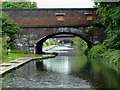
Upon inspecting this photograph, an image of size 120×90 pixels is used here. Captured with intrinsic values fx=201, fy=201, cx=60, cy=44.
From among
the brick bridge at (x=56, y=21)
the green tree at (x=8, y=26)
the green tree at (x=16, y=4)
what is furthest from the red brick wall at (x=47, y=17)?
the green tree at (x=16, y=4)

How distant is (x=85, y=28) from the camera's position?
2377cm

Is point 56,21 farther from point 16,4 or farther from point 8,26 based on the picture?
point 16,4

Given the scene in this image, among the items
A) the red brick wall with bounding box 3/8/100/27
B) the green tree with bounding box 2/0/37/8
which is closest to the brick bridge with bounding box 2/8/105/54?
the red brick wall with bounding box 3/8/100/27

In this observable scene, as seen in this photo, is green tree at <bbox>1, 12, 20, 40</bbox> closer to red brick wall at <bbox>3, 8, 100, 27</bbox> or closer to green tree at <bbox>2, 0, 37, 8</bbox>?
red brick wall at <bbox>3, 8, 100, 27</bbox>

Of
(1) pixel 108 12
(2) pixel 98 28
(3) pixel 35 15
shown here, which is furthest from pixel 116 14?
(3) pixel 35 15

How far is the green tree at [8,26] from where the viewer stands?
22000mm

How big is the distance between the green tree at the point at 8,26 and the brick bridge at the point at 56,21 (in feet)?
2.66

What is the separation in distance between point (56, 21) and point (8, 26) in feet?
18.2

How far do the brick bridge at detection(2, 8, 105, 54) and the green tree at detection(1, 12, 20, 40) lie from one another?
810 millimetres

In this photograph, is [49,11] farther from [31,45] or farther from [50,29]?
[31,45]

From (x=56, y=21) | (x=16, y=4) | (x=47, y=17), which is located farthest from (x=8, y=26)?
(x=16, y=4)

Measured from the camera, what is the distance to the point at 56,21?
2383 centimetres

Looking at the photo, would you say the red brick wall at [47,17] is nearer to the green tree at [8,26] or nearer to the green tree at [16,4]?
the green tree at [8,26]

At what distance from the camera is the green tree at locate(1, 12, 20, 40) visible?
2200 centimetres
